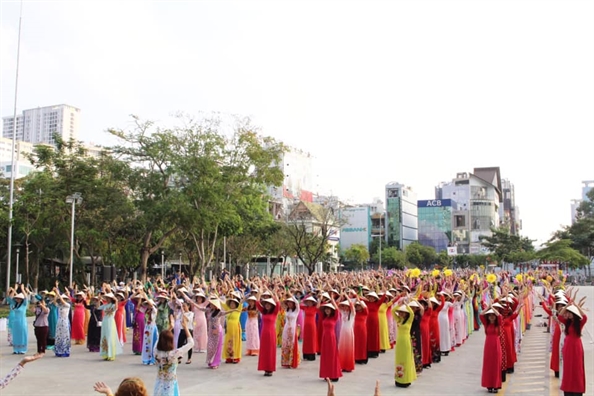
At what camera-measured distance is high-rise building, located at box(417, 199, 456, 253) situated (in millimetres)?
111312

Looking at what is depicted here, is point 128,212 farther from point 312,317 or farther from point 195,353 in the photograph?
point 312,317

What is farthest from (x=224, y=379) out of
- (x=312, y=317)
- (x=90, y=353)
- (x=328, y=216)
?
(x=328, y=216)

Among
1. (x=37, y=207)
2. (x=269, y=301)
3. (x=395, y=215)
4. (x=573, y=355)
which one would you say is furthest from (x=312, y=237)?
(x=395, y=215)

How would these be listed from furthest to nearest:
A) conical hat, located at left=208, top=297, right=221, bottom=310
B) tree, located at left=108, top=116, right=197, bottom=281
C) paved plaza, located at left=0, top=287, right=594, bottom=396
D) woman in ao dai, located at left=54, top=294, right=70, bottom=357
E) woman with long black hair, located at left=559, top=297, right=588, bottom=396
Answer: tree, located at left=108, top=116, right=197, bottom=281, woman in ao dai, located at left=54, top=294, right=70, bottom=357, conical hat, located at left=208, top=297, right=221, bottom=310, paved plaza, located at left=0, top=287, right=594, bottom=396, woman with long black hair, located at left=559, top=297, right=588, bottom=396

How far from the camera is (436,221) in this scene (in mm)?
112812

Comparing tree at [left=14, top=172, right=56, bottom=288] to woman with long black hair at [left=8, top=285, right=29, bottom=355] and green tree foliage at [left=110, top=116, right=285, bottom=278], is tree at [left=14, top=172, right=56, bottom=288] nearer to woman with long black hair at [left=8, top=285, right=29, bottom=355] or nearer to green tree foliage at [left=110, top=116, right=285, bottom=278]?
green tree foliage at [left=110, top=116, right=285, bottom=278]

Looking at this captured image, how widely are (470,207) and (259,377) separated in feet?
355

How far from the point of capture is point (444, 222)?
369ft

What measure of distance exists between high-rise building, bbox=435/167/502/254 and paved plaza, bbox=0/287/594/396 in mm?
97190

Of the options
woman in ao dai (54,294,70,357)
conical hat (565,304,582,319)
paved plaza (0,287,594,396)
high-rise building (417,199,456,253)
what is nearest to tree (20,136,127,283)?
woman in ao dai (54,294,70,357)

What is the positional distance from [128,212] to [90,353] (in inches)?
614

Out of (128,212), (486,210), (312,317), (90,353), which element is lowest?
(90,353)

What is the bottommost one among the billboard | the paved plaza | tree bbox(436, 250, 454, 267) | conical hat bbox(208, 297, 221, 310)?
the paved plaza

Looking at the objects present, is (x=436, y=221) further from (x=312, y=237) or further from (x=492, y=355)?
(x=492, y=355)
